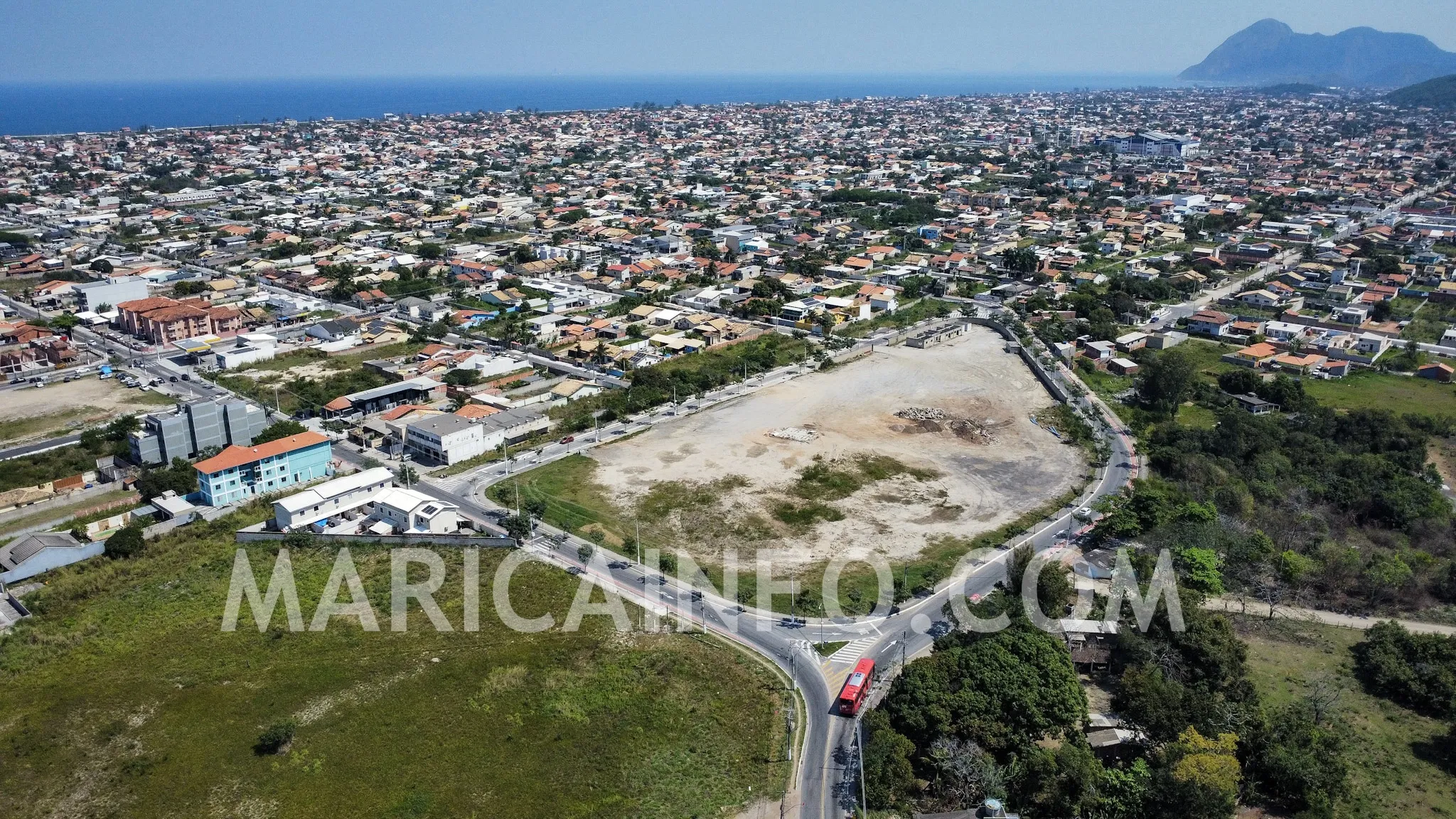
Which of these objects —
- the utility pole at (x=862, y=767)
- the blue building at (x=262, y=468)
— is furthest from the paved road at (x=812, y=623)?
the blue building at (x=262, y=468)

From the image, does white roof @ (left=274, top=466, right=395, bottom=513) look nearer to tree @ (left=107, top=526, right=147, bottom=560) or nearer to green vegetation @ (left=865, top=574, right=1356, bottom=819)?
tree @ (left=107, top=526, right=147, bottom=560)

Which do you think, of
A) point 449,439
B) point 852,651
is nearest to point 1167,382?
point 852,651

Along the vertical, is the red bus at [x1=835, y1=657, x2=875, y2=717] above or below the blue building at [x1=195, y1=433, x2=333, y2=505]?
below

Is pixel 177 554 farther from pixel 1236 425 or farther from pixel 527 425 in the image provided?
pixel 1236 425

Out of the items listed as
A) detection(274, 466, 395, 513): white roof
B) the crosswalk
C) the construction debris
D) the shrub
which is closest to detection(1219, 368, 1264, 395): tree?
the construction debris

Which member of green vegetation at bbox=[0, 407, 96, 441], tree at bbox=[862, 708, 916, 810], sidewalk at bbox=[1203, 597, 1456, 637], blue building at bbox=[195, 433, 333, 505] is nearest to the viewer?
tree at bbox=[862, 708, 916, 810]

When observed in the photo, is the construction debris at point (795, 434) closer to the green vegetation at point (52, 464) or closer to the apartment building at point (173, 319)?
the green vegetation at point (52, 464)

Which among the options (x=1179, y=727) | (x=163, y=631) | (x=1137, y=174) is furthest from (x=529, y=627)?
(x=1137, y=174)
